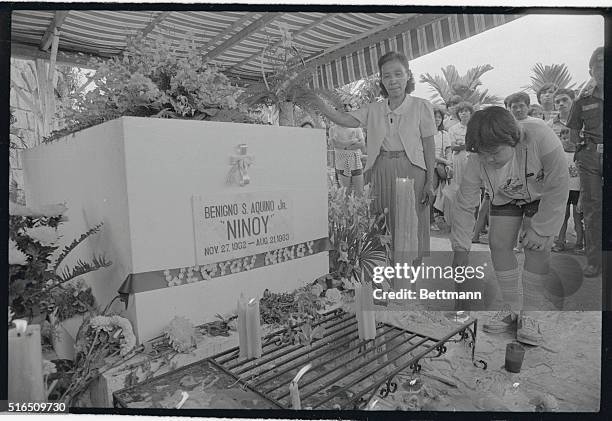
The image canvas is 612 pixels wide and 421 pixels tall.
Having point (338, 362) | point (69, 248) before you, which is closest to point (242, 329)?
point (338, 362)

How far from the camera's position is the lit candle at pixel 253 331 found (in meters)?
1.52

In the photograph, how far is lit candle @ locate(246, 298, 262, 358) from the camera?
1.52 m

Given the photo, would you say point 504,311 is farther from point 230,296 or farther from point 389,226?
point 230,296

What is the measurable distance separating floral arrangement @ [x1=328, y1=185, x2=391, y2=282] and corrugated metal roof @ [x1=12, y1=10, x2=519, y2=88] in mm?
446

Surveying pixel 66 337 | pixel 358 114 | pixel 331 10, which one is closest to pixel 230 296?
pixel 66 337

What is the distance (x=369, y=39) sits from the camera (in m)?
1.56

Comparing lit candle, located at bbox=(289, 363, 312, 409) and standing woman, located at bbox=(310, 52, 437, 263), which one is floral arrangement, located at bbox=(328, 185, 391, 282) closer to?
standing woman, located at bbox=(310, 52, 437, 263)

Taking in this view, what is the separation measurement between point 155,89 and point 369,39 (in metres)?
0.79

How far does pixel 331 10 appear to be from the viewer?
5.06 feet

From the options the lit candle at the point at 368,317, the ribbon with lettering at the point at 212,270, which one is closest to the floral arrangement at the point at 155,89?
the ribbon with lettering at the point at 212,270

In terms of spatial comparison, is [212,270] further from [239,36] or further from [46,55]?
[46,55]

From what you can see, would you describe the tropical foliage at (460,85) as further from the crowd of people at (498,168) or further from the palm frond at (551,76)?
the palm frond at (551,76)

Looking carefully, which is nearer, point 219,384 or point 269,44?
point 219,384

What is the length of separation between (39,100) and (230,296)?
0.99 metres
